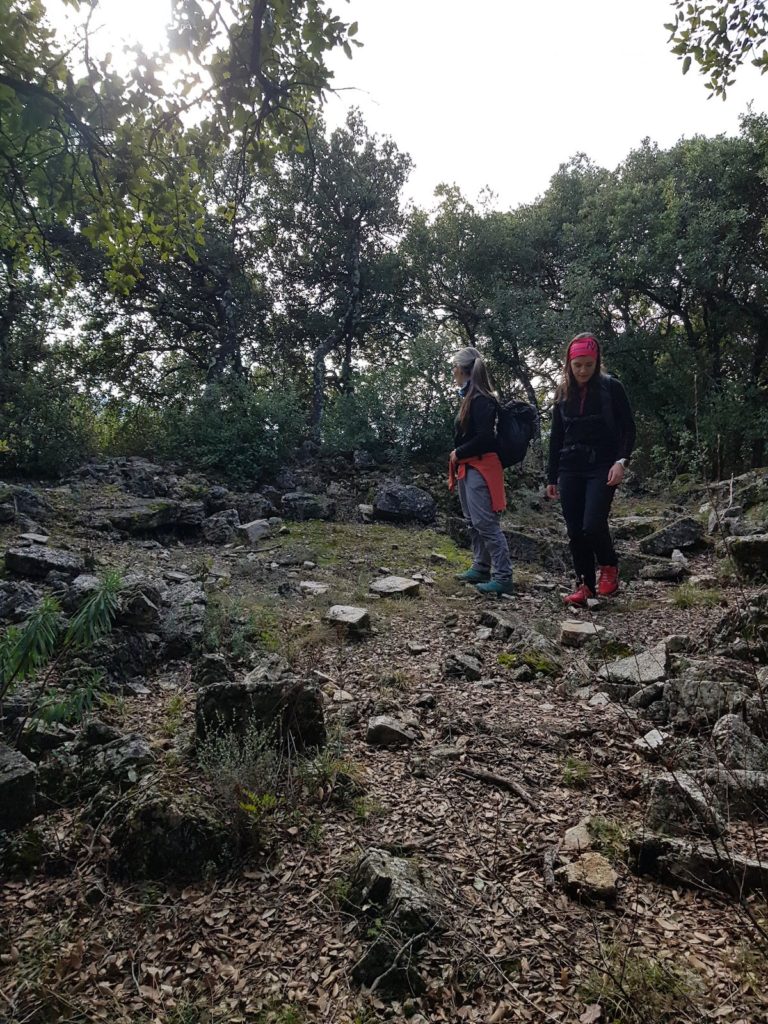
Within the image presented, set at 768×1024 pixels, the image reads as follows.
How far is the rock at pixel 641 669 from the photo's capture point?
3.34m

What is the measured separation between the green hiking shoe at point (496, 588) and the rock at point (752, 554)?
6.51 feet

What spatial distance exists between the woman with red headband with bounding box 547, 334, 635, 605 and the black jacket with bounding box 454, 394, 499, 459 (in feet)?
1.92

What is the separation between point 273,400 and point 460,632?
8.77 meters

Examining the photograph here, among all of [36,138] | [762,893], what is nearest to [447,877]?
[762,893]

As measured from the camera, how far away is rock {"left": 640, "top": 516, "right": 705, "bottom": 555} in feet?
23.1

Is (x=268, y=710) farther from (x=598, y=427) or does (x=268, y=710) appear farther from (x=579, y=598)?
(x=598, y=427)

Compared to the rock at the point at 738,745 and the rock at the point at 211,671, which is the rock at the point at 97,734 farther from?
the rock at the point at 738,745

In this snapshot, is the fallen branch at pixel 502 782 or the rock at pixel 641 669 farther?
the rock at pixel 641 669

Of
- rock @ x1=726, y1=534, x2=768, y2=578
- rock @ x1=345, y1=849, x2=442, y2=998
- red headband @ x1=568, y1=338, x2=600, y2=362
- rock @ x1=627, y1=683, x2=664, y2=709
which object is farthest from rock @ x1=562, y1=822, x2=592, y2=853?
red headband @ x1=568, y1=338, x2=600, y2=362

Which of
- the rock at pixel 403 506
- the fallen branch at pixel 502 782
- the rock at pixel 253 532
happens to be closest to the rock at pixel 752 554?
the fallen branch at pixel 502 782

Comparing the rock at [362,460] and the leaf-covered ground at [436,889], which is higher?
the rock at [362,460]

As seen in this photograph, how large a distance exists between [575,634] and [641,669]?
37.7 inches

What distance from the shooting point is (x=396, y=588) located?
586 centimetres

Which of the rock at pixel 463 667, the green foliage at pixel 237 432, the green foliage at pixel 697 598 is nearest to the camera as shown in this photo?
the rock at pixel 463 667
